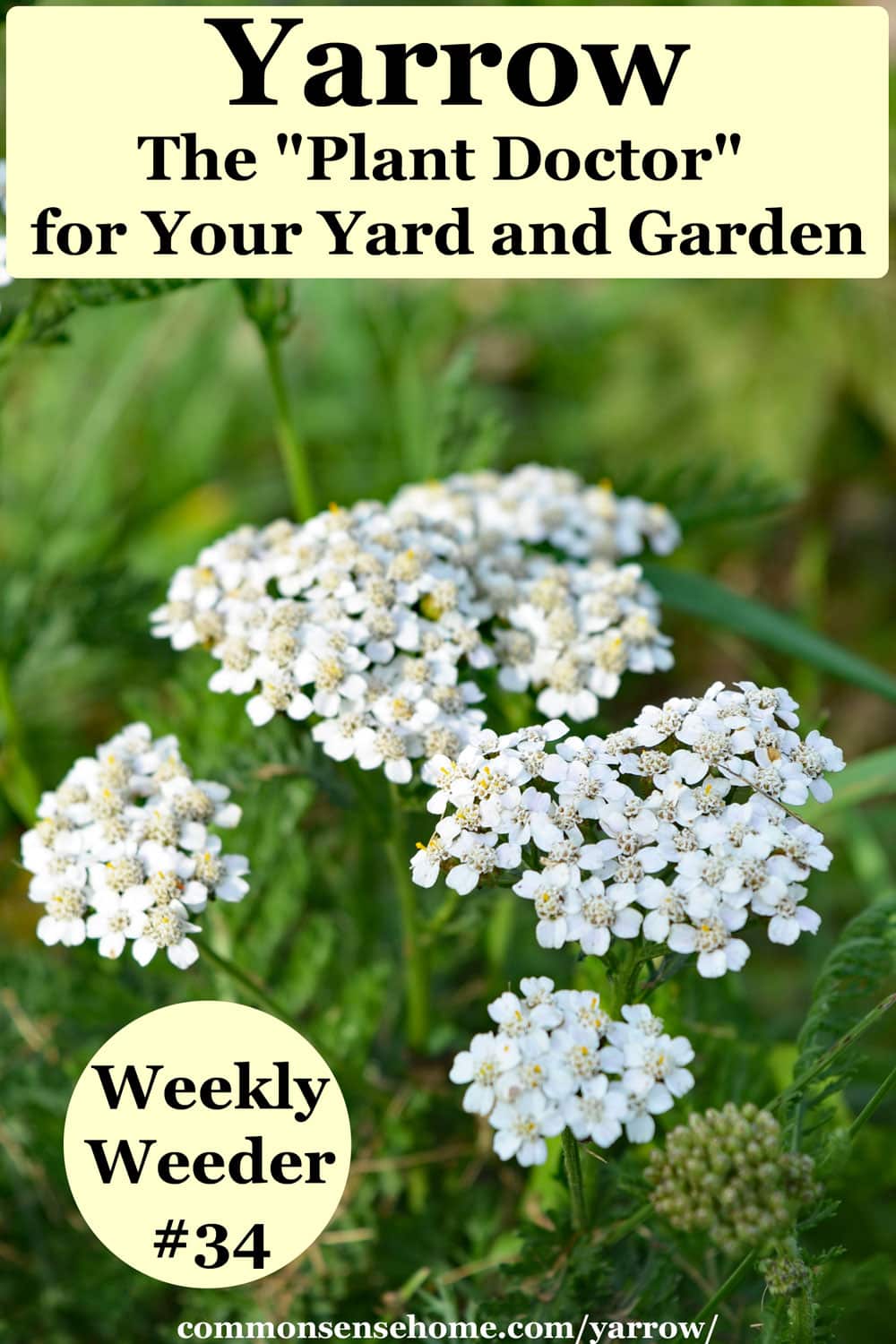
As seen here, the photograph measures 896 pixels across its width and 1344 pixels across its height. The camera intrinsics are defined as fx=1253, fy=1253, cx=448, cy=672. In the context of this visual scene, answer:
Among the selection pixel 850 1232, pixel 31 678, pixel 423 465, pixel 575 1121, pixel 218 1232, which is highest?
pixel 423 465

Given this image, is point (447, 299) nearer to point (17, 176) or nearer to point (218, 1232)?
point (17, 176)

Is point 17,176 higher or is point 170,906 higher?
point 17,176

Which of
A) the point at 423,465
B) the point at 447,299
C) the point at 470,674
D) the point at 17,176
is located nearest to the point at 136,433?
the point at 447,299

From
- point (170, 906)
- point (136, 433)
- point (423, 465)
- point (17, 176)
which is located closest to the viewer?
point (170, 906)

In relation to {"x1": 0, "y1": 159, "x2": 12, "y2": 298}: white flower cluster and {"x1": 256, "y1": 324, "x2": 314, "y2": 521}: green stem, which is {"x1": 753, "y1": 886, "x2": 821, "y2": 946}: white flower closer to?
{"x1": 256, "y1": 324, "x2": 314, "y2": 521}: green stem

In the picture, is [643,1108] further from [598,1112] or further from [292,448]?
[292,448]

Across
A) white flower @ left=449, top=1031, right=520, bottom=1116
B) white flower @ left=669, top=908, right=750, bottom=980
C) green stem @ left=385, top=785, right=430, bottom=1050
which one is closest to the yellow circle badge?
green stem @ left=385, top=785, right=430, bottom=1050

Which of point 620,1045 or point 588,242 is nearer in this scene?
point 620,1045
